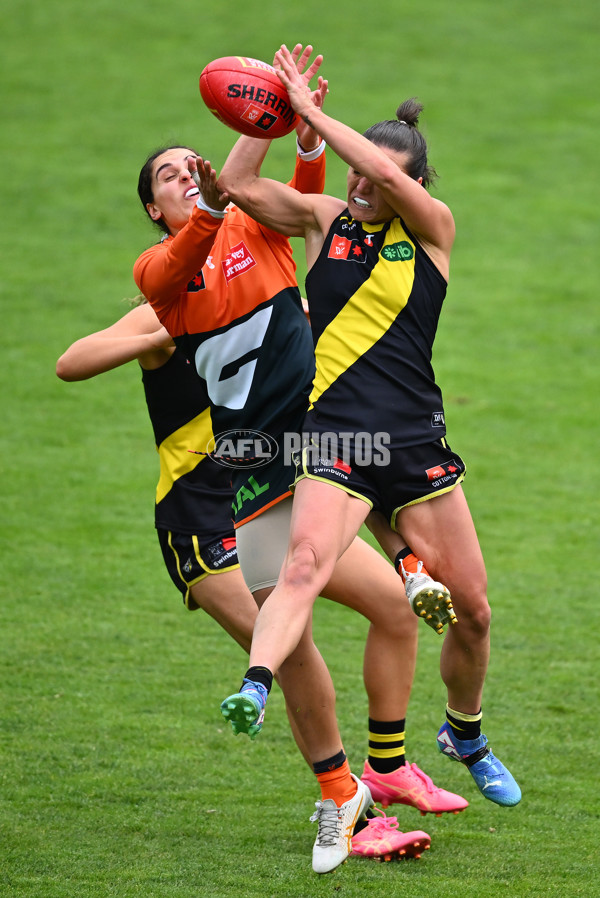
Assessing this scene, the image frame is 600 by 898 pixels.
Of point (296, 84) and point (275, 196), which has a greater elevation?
Result: point (296, 84)

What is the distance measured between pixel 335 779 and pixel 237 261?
2.06 m

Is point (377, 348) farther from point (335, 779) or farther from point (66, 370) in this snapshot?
point (335, 779)

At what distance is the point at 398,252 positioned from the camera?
164 inches

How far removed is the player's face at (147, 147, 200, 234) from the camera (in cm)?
473

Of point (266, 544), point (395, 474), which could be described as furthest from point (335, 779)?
point (395, 474)

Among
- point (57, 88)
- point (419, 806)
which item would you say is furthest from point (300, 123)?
point (57, 88)

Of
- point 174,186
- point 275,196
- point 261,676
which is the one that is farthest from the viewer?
point 174,186

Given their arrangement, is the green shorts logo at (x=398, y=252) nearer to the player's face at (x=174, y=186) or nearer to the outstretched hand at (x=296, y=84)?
the outstretched hand at (x=296, y=84)

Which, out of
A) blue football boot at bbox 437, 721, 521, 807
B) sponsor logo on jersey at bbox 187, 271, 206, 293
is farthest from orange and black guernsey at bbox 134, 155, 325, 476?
blue football boot at bbox 437, 721, 521, 807

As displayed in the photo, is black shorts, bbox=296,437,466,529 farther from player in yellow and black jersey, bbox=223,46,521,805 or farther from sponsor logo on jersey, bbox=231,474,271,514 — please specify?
sponsor logo on jersey, bbox=231,474,271,514

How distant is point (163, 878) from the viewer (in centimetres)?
434

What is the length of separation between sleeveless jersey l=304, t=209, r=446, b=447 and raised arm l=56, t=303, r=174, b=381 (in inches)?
35.4

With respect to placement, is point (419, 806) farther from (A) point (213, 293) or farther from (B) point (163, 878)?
(A) point (213, 293)

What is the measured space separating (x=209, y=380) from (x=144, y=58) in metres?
15.4
